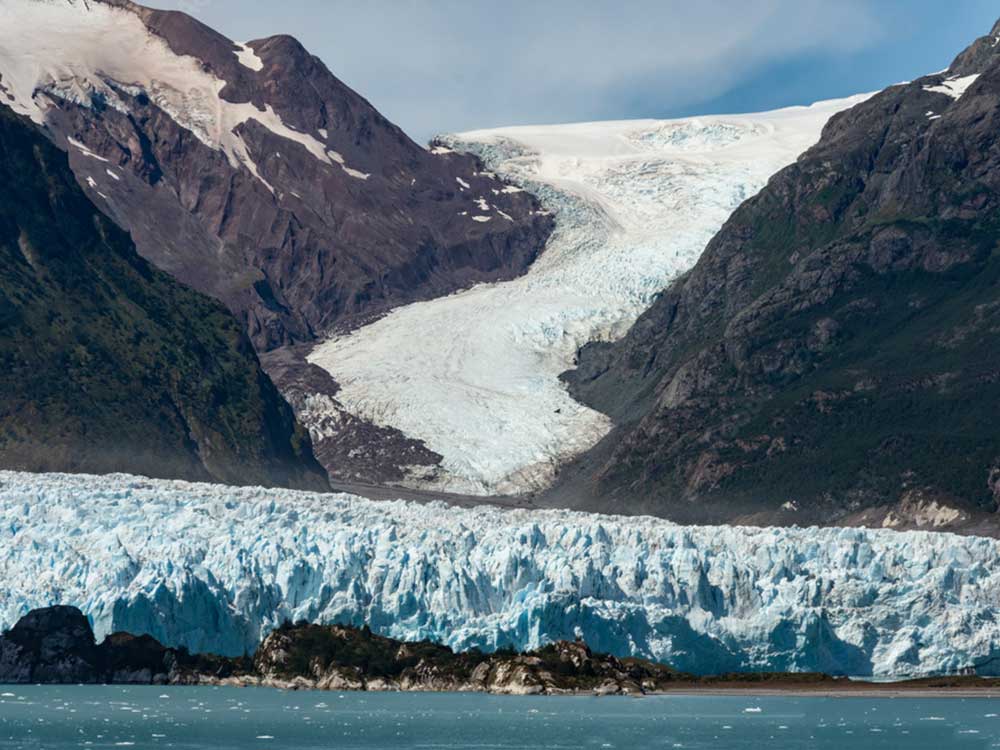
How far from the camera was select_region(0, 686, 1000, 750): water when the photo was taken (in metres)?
85.3

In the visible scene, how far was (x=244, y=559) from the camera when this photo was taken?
382 feet

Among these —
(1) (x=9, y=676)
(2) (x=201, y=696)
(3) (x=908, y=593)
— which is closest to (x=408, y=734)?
(2) (x=201, y=696)

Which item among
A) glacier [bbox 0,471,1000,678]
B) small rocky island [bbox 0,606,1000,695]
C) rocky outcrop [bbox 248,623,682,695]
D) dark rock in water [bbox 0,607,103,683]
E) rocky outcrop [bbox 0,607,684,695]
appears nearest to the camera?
dark rock in water [bbox 0,607,103,683]

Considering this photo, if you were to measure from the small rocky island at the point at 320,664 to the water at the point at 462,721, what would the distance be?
127 centimetres

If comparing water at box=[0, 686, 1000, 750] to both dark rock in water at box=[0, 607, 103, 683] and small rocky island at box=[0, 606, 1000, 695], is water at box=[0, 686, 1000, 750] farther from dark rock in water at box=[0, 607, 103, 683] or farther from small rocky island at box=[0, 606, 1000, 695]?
dark rock in water at box=[0, 607, 103, 683]

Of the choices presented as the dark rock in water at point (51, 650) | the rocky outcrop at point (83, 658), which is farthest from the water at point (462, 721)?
the dark rock in water at point (51, 650)

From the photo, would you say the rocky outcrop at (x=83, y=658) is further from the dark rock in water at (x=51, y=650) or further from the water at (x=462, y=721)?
the water at (x=462, y=721)

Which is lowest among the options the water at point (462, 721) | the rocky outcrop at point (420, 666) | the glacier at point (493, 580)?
the water at point (462, 721)

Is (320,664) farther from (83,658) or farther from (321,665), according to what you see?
(83,658)

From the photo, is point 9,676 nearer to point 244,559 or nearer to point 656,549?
point 244,559

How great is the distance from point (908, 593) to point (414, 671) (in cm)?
3225

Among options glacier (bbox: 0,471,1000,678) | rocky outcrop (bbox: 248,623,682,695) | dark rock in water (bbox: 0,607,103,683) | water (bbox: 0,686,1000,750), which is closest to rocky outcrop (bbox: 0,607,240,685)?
dark rock in water (bbox: 0,607,103,683)

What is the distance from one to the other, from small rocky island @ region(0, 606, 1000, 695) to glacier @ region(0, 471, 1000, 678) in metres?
1.47

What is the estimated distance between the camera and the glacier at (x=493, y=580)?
113m
